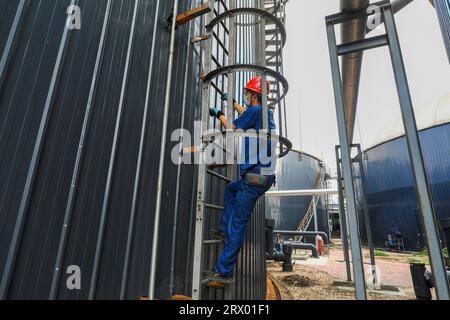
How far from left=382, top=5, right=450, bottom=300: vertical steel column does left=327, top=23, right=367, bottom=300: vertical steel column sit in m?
0.52

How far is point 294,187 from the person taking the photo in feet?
65.4

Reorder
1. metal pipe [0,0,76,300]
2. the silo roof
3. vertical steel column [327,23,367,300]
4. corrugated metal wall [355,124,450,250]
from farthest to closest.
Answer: the silo roof
corrugated metal wall [355,124,450,250]
vertical steel column [327,23,367,300]
metal pipe [0,0,76,300]

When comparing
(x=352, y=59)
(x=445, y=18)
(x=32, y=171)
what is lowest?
(x=32, y=171)

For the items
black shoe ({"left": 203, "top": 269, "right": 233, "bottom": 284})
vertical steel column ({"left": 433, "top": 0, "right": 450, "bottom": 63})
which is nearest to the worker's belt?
black shoe ({"left": 203, "top": 269, "right": 233, "bottom": 284})

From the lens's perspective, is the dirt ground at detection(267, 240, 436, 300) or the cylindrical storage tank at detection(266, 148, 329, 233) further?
the cylindrical storage tank at detection(266, 148, 329, 233)

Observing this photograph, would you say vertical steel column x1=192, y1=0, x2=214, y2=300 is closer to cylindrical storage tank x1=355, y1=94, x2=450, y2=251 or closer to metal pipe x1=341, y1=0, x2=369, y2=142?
metal pipe x1=341, y1=0, x2=369, y2=142

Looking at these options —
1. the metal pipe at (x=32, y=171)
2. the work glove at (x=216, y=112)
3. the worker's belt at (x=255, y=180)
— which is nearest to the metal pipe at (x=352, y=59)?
the worker's belt at (x=255, y=180)

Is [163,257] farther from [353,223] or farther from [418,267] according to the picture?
[418,267]

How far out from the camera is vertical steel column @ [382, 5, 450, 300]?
2094 millimetres

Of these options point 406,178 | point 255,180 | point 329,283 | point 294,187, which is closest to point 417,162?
point 255,180

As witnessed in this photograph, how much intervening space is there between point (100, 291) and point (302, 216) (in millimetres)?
19391

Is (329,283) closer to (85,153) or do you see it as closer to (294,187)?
(85,153)

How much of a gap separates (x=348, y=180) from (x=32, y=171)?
2.58 m

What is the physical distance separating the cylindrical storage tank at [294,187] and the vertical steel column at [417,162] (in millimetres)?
16358
